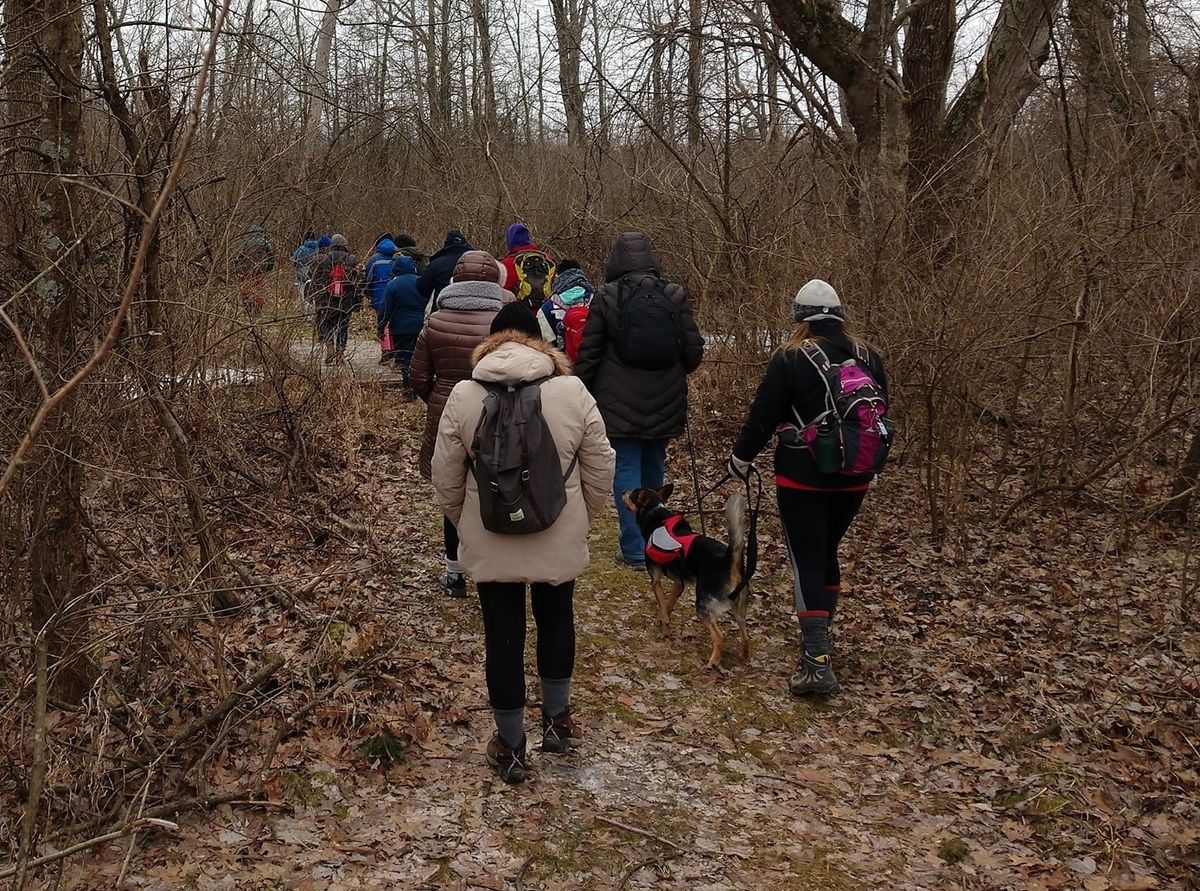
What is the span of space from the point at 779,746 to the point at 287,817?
2.37 m

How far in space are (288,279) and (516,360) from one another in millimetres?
5748

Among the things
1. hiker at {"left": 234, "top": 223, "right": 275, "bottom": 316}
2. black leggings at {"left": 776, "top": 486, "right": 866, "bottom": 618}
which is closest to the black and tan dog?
black leggings at {"left": 776, "top": 486, "right": 866, "bottom": 618}

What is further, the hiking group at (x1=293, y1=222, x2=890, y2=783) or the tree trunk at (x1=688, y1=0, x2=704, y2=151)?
the tree trunk at (x1=688, y1=0, x2=704, y2=151)

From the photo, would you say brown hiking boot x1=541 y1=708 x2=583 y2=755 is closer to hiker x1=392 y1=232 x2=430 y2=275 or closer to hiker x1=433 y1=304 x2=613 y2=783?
hiker x1=433 y1=304 x2=613 y2=783

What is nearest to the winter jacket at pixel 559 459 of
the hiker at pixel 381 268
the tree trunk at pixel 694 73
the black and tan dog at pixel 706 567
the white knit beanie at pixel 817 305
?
the black and tan dog at pixel 706 567

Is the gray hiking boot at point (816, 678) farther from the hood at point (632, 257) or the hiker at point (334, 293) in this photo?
the hiker at point (334, 293)

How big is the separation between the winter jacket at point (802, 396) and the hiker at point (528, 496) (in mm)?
1291

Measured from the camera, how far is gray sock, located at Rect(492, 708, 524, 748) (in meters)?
4.01

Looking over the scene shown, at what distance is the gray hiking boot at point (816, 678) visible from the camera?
199 inches

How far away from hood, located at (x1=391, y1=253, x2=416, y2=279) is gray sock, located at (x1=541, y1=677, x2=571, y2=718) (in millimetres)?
8404

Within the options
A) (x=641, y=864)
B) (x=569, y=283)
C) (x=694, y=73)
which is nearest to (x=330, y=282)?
(x=569, y=283)

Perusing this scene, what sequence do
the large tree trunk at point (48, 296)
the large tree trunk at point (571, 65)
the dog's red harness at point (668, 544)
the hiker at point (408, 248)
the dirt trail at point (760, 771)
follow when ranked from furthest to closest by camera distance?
the large tree trunk at point (571, 65)
the hiker at point (408, 248)
the dog's red harness at point (668, 544)
the dirt trail at point (760, 771)
the large tree trunk at point (48, 296)

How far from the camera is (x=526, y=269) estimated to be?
1048 cm

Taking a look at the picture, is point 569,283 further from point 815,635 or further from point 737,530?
point 815,635
